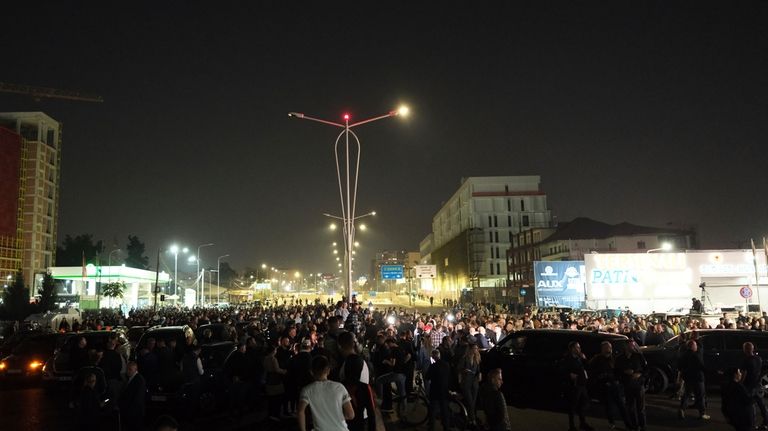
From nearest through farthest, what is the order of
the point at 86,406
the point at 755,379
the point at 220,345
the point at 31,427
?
the point at 86,406 → the point at 755,379 → the point at 31,427 → the point at 220,345

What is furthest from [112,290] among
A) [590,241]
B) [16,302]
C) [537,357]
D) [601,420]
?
[601,420]

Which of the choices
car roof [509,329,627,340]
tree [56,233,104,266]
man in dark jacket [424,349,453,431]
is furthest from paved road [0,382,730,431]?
tree [56,233,104,266]

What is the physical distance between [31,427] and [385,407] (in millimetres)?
6914

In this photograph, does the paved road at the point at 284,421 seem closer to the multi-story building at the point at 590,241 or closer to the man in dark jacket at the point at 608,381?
the man in dark jacket at the point at 608,381

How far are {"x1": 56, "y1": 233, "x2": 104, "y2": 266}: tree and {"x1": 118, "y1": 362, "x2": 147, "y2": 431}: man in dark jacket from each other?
115 m

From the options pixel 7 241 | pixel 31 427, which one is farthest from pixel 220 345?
pixel 7 241

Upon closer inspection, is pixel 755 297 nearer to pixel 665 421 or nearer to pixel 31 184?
pixel 665 421

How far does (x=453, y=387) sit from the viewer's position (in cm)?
1070

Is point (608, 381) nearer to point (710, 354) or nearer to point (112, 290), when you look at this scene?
point (710, 354)

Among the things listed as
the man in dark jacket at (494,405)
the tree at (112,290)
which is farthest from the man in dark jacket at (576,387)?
the tree at (112,290)

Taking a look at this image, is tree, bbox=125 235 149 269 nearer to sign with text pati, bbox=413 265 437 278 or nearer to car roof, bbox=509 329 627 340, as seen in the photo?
sign with text pati, bbox=413 265 437 278

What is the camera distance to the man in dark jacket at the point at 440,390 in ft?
30.7

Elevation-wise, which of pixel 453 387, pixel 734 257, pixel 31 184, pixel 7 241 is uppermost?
pixel 31 184

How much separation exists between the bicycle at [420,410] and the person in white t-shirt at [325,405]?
16.0 ft
